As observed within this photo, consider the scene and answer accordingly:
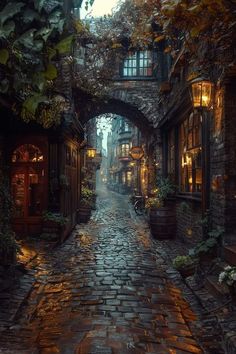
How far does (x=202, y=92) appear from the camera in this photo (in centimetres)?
701

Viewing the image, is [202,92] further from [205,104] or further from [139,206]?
[139,206]

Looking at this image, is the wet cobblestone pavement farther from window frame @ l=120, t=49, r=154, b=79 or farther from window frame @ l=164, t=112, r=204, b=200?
window frame @ l=120, t=49, r=154, b=79

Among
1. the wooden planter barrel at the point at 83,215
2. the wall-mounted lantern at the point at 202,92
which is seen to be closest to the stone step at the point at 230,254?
the wall-mounted lantern at the point at 202,92

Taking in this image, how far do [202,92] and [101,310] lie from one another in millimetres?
4404

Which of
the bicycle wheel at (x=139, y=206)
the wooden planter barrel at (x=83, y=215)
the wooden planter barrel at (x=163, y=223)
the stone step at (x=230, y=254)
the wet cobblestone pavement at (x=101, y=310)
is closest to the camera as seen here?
the wet cobblestone pavement at (x=101, y=310)

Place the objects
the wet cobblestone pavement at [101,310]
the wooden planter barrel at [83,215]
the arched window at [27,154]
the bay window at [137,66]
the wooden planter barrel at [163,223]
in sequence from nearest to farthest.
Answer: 1. the wet cobblestone pavement at [101,310]
2. the arched window at [27,154]
3. the wooden planter barrel at [163,223]
4. the wooden planter barrel at [83,215]
5. the bay window at [137,66]

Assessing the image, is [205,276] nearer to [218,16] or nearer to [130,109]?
[218,16]

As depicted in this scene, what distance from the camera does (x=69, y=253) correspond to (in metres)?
9.71

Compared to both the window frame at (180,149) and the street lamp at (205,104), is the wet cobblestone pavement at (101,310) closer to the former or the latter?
the street lamp at (205,104)

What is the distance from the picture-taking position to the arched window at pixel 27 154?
11.3 meters

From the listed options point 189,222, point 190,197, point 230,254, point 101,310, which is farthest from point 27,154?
point 230,254

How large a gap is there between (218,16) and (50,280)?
5503 mm

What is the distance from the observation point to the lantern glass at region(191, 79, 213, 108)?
276 inches

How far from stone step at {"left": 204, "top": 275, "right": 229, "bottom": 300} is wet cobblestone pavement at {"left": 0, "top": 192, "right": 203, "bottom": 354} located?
0.50 m
